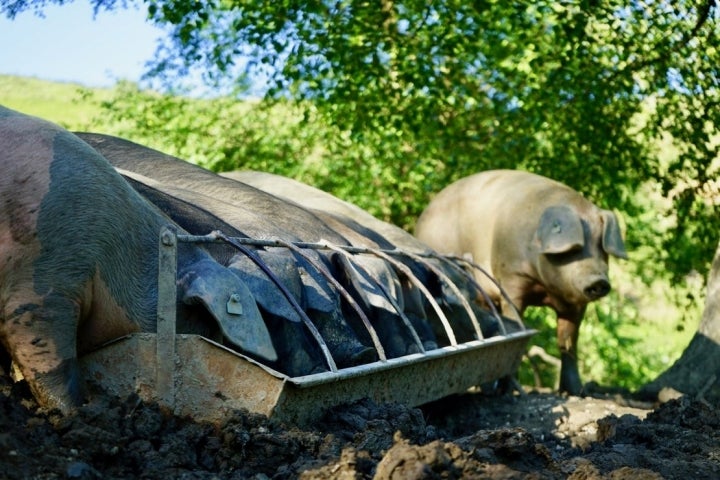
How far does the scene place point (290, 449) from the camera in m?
4.02

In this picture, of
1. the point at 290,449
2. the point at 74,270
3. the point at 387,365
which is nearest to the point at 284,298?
the point at 387,365

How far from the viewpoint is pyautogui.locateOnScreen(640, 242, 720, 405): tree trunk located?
25.5ft

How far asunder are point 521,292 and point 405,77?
7.27 ft

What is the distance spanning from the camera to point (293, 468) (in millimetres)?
3768

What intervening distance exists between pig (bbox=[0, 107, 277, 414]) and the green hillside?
1433cm

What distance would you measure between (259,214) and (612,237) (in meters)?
3.65

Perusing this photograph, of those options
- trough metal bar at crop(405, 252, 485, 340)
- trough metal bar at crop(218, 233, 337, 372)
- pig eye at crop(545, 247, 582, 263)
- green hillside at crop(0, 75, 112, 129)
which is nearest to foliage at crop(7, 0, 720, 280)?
pig eye at crop(545, 247, 582, 263)

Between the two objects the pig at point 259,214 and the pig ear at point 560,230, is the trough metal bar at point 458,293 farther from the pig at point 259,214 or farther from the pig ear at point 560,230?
the pig ear at point 560,230

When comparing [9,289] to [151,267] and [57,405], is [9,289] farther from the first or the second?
[151,267]

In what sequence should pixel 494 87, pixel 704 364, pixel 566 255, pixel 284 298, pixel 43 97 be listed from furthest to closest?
pixel 43 97 → pixel 494 87 → pixel 566 255 → pixel 704 364 → pixel 284 298

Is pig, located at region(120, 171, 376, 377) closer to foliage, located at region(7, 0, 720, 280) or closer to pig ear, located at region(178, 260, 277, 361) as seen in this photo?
pig ear, located at region(178, 260, 277, 361)

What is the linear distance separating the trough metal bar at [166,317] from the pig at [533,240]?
4527 millimetres

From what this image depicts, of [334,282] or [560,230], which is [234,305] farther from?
[560,230]

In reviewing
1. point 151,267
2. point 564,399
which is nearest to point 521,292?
point 564,399
